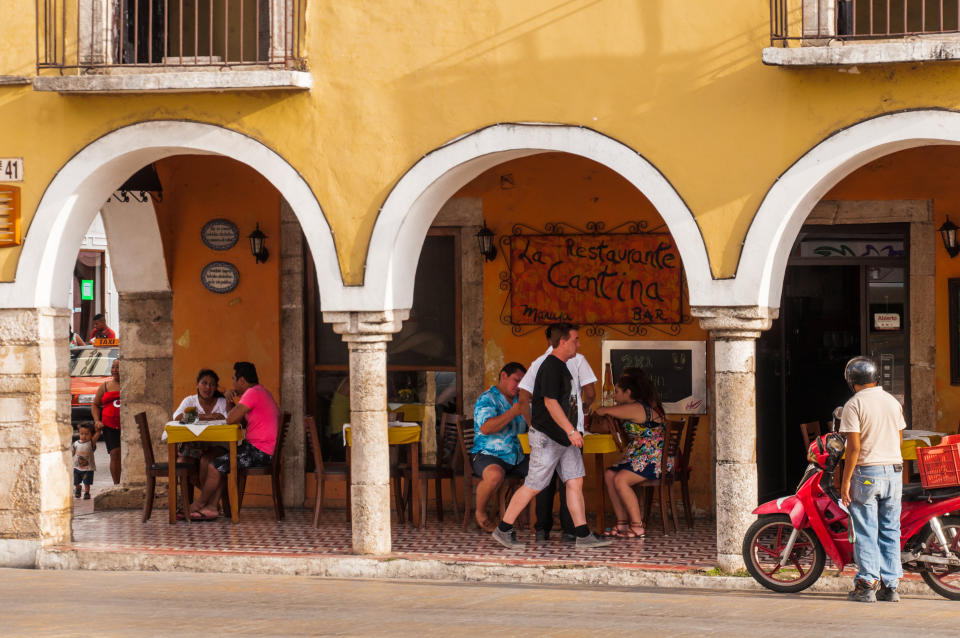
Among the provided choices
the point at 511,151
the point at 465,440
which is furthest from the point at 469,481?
the point at 511,151

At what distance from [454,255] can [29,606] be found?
5.31 metres

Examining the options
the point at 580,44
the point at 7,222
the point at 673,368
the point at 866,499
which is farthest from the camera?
the point at 673,368

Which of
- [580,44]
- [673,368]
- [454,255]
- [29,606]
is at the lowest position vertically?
[29,606]

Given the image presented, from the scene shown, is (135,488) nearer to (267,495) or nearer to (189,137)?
(267,495)

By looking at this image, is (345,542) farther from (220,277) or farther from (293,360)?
(220,277)

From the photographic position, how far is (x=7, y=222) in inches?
446

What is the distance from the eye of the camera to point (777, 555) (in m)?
9.59

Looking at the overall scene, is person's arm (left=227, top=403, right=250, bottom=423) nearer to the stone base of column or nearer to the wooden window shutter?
the stone base of column

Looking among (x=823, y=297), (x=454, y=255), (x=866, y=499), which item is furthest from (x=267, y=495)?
(x=866, y=499)

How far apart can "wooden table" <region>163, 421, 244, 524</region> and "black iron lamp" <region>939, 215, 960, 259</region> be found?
6073 mm

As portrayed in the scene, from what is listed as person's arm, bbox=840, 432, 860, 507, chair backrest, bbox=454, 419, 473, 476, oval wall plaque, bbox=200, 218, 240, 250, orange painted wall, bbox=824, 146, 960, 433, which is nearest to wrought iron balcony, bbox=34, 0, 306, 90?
oval wall plaque, bbox=200, 218, 240, 250

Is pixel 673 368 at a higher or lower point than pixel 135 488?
higher

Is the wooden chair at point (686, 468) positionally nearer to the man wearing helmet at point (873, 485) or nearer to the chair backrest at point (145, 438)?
the man wearing helmet at point (873, 485)

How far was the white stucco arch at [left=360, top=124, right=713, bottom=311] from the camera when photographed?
34.1 ft
